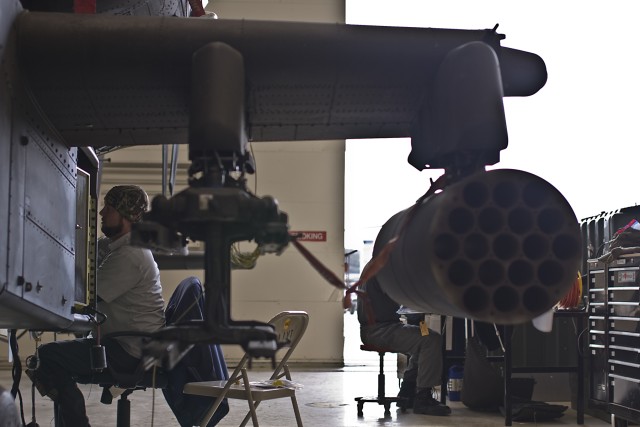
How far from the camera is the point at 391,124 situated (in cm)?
312

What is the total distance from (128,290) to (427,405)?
4229 millimetres

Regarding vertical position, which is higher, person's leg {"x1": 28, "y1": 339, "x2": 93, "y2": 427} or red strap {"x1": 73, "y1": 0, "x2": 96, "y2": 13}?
red strap {"x1": 73, "y1": 0, "x2": 96, "y2": 13}

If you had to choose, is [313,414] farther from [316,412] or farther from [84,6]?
[84,6]

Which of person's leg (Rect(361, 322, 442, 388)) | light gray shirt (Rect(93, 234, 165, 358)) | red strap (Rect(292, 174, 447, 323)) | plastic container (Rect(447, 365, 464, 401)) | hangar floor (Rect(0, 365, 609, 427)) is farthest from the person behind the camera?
plastic container (Rect(447, 365, 464, 401))

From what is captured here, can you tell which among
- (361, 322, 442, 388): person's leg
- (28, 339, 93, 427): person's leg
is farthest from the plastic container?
(28, 339, 93, 427): person's leg

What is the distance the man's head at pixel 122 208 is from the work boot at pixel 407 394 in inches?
177

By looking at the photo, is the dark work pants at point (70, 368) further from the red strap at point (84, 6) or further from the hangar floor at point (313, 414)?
the red strap at point (84, 6)

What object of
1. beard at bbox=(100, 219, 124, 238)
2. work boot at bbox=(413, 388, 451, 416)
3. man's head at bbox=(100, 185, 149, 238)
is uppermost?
man's head at bbox=(100, 185, 149, 238)

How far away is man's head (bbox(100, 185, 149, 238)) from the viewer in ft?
18.3

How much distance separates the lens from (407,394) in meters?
9.29

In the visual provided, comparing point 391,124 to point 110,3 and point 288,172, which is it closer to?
point 110,3

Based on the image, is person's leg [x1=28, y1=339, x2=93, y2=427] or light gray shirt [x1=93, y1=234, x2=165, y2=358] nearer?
person's leg [x1=28, y1=339, x2=93, y2=427]

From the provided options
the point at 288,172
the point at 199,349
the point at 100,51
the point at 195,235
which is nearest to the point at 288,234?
the point at 195,235

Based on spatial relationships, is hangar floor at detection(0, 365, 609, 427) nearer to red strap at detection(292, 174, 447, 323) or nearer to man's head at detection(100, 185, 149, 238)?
man's head at detection(100, 185, 149, 238)
